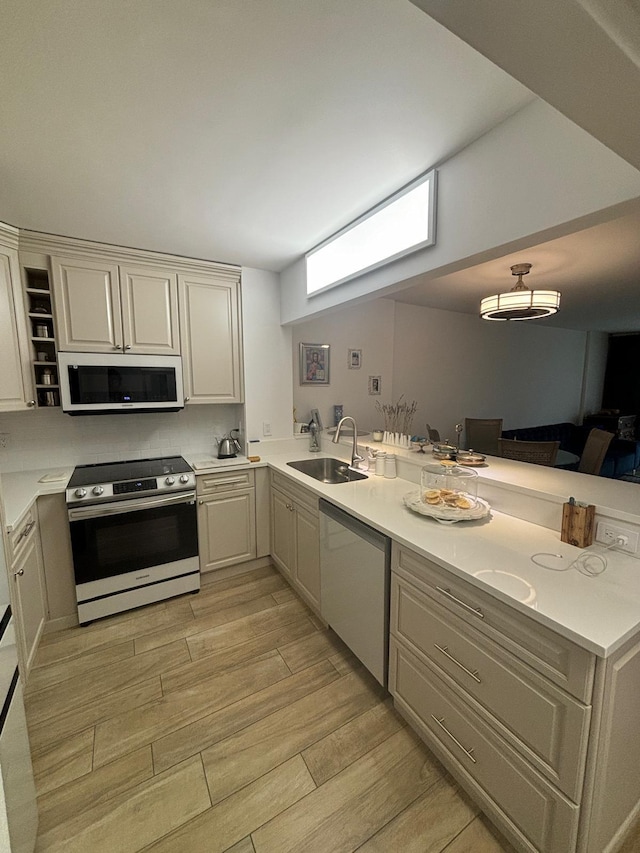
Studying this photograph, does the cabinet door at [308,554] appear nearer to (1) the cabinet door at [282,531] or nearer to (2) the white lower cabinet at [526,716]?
(1) the cabinet door at [282,531]

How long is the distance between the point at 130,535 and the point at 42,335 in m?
1.42

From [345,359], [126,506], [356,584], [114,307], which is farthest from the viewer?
[345,359]

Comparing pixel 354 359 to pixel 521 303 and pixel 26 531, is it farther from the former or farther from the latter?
pixel 26 531

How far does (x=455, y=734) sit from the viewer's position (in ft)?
4.19

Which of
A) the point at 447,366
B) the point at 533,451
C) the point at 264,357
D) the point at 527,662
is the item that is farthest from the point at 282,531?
the point at 447,366

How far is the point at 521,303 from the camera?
247cm

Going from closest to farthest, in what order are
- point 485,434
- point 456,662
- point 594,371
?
point 456,662, point 485,434, point 594,371

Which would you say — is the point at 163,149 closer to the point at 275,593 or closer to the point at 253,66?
the point at 253,66

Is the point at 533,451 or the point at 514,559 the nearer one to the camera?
the point at 514,559

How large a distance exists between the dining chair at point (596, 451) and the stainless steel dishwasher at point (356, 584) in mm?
2571

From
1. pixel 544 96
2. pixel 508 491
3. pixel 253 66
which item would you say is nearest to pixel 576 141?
pixel 544 96

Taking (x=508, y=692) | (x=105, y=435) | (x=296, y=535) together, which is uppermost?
(x=105, y=435)

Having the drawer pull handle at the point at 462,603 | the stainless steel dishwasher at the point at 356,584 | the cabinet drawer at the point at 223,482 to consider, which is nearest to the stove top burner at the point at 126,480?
the cabinet drawer at the point at 223,482

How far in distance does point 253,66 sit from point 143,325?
181 cm
